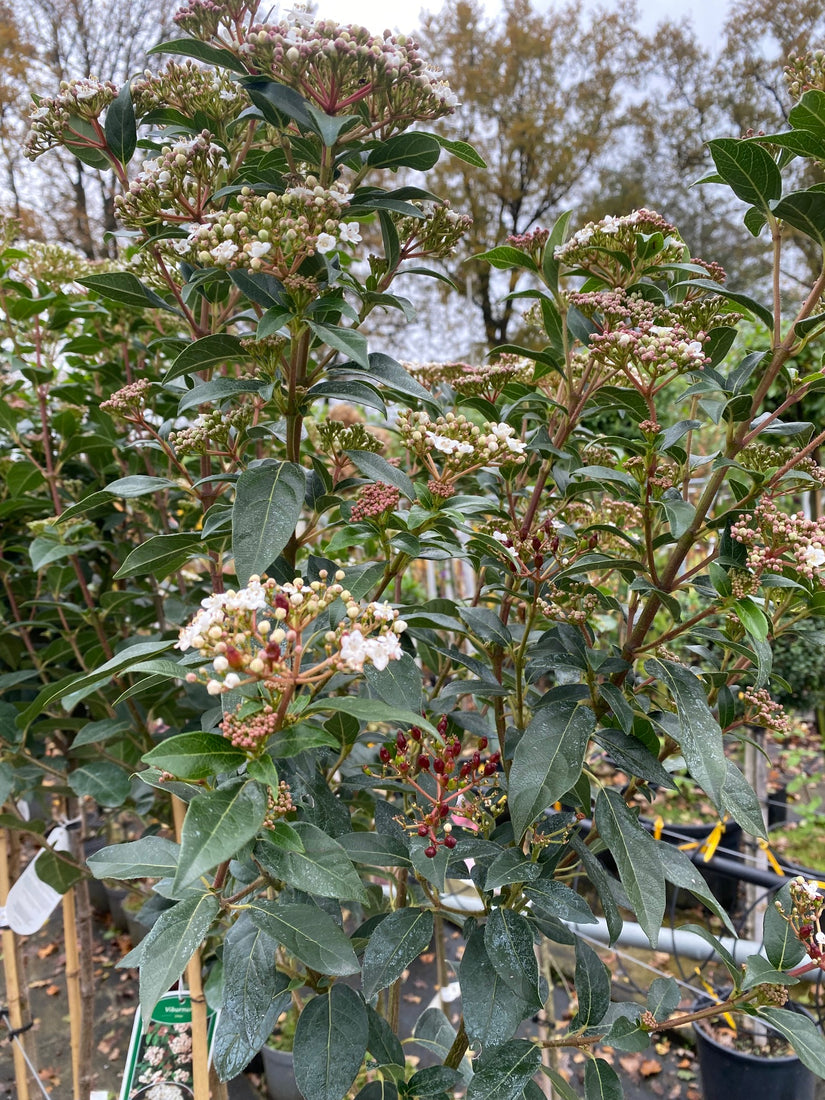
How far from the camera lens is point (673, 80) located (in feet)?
37.8

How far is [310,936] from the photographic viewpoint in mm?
689

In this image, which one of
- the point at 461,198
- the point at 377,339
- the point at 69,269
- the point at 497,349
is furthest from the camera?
the point at 461,198

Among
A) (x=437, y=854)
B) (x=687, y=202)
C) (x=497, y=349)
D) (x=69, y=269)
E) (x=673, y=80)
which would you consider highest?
(x=673, y=80)

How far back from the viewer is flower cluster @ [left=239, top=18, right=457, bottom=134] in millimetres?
698

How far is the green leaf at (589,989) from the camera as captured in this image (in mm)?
921

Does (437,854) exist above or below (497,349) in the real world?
below

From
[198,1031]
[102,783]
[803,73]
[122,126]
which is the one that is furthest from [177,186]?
[198,1031]

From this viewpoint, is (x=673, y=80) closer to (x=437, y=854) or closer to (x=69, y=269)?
(x=69, y=269)

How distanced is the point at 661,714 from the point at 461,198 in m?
12.3

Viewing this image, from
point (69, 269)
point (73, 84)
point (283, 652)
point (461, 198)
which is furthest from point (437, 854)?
point (461, 198)

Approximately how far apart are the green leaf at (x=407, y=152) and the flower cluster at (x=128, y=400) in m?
Result: 0.48

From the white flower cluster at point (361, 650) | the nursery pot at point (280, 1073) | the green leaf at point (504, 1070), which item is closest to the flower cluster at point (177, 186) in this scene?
the white flower cluster at point (361, 650)

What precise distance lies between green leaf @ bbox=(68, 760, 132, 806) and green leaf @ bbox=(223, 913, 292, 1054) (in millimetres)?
581

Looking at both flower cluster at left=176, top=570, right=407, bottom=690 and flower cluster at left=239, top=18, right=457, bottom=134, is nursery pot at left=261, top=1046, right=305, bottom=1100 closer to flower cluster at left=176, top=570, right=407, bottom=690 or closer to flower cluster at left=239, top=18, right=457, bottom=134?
flower cluster at left=176, top=570, right=407, bottom=690
